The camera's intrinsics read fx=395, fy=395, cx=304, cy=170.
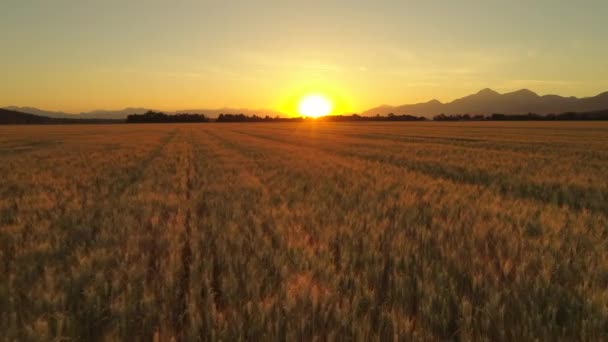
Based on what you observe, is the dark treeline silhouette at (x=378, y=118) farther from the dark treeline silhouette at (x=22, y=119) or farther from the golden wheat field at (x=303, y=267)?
the golden wheat field at (x=303, y=267)

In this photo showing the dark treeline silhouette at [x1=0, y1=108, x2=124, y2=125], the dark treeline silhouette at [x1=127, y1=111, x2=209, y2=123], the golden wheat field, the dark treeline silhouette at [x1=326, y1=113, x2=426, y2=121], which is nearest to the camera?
the golden wheat field

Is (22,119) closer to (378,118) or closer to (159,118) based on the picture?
(159,118)

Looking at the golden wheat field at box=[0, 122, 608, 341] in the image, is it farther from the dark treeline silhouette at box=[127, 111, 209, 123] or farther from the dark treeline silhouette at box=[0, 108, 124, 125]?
the dark treeline silhouette at box=[0, 108, 124, 125]

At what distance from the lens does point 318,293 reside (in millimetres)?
2504

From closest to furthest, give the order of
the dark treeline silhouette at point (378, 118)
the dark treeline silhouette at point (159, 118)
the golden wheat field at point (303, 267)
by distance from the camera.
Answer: the golden wheat field at point (303, 267), the dark treeline silhouette at point (378, 118), the dark treeline silhouette at point (159, 118)

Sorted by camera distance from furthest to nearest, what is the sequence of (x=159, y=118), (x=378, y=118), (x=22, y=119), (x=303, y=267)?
(x=22, y=119)
(x=159, y=118)
(x=378, y=118)
(x=303, y=267)

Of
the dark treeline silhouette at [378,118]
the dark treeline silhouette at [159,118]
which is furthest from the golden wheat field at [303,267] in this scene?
the dark treeline silhouette at [159,118]

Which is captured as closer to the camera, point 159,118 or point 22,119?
point 159,118

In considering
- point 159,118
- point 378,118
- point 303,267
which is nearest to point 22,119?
point 159,118

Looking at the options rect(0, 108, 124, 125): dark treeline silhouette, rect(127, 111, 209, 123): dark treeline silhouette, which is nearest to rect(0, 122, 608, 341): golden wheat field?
rect(127, 111, 209, 123): dark treeline silhouette

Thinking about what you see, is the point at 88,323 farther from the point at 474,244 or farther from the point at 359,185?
the point at 359,185

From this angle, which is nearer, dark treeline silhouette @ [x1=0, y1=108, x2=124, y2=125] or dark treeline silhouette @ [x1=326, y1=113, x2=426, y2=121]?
dark treeline silhouette @ [x1=326, y1=113, x2=426, y2=121]

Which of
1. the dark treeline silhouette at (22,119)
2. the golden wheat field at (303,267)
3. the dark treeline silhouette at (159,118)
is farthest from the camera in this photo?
the dark treeline silhouette at (22,119)

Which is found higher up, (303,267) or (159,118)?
(159,118)
